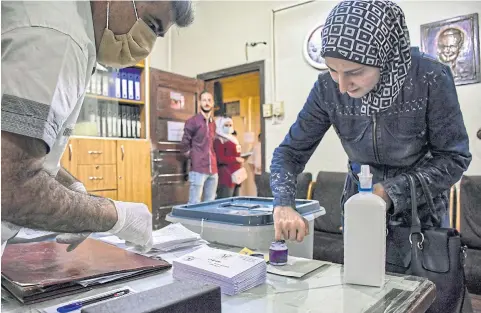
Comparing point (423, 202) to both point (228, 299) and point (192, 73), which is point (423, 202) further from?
point (192, 73)

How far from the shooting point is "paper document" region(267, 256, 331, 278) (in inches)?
33.6

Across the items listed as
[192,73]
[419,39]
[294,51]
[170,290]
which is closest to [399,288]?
[170,290]

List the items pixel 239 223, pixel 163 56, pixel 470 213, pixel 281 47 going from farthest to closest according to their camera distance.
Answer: pixel 163 56
pixel 281 47
pixel 470 213
pixel 239 223

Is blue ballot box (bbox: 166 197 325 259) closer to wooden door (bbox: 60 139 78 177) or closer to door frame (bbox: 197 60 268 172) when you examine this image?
wooden door (bbox: 60 139 78 177)

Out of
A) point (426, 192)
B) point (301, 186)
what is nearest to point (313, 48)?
point (301, 186)

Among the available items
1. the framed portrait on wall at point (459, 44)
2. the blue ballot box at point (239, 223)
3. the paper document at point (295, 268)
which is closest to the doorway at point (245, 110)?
the framed portrait on wall at point (459, 44)

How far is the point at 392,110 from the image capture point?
1.07m

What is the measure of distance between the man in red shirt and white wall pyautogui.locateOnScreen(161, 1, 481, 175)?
2.03 ft

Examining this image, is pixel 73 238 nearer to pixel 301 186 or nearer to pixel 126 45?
pixel 126 45

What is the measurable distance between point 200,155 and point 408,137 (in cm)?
300

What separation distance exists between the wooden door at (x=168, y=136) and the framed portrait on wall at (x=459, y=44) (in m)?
2.44

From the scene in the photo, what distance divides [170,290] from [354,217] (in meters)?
0.40

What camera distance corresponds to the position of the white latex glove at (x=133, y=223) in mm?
740

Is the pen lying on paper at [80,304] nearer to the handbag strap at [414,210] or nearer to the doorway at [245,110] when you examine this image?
the handbag strap at [414,210]
